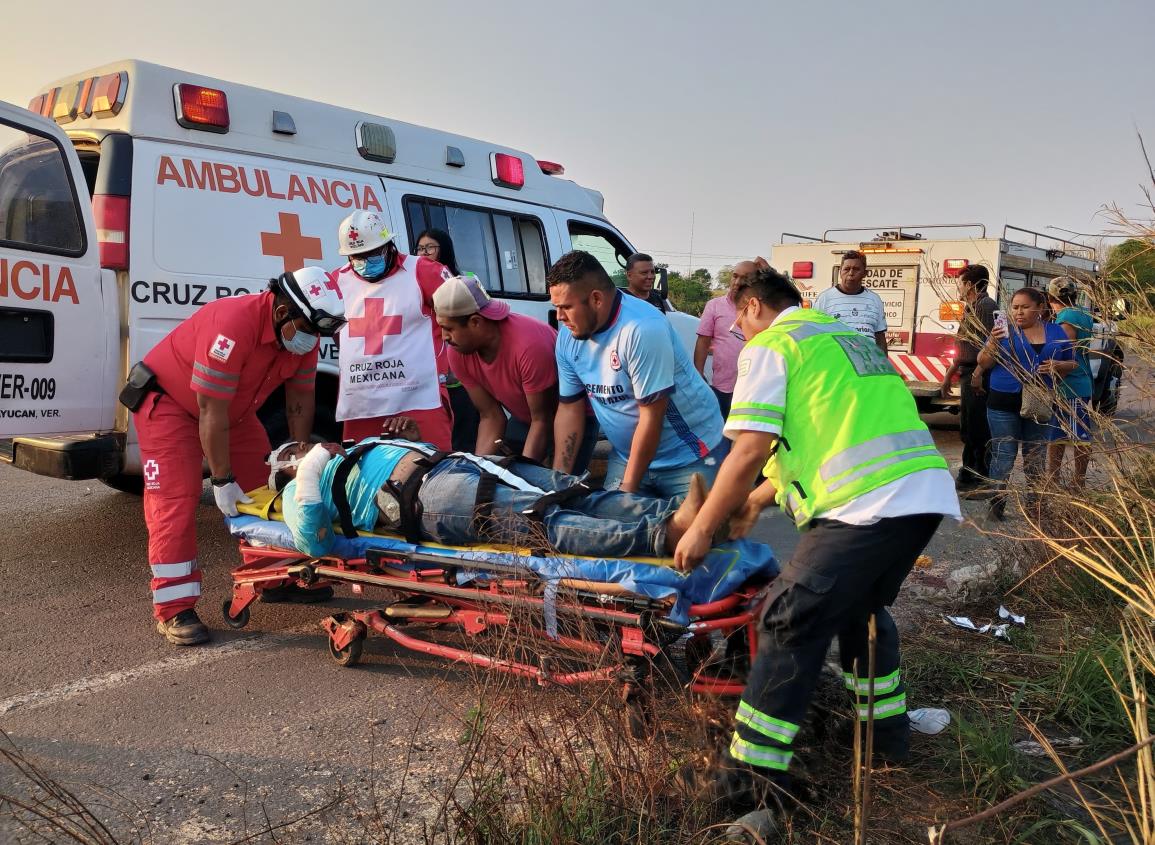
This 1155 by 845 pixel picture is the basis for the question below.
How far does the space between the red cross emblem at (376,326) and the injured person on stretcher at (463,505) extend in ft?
3.35

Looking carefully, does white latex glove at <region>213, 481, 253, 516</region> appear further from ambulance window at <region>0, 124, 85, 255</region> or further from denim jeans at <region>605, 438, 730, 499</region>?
denim jeans at <region>605, 438, 730, 499</region>

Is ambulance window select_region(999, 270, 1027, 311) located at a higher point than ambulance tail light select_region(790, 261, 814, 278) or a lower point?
lower

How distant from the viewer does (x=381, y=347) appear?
482 cm

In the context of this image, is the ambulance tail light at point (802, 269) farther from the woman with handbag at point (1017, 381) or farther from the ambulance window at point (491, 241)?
the woman with handbag at point (1017, 381)

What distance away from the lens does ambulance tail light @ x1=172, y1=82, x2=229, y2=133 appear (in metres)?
4.86

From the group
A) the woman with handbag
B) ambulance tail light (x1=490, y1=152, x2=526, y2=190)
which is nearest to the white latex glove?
ambulance tail light (x1=490, y1=152, x2=526, y2=190)

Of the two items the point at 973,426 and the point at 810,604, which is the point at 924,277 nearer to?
the point at 973,426

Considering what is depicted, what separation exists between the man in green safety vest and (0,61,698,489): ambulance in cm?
335

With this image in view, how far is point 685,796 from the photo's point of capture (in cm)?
230

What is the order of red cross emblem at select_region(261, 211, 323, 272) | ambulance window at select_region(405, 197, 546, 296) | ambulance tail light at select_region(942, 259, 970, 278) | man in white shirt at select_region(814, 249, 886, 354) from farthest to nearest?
1. ambulance tail light at select_region(942, 259, 970, 278)
2. man in white shirt at select_region(814, 249, 886, 354)
3. ambulance window at select_region(405, 197, 546, 296)
4. red cross emblem at select_region(261, 211, 323, 272)

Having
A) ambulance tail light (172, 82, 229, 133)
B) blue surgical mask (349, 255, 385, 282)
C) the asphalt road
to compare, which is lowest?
the asphalt road

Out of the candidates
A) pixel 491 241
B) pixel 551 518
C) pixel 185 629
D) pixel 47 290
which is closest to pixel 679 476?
pixel 551 518

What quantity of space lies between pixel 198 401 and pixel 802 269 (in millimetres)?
9160

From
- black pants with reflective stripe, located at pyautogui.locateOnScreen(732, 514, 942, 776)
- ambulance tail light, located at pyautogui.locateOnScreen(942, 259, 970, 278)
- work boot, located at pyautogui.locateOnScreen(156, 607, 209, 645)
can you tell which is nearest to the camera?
black pants with reflective stripe, located at pyautogui.locateOnScreen(732, 514, 942, 776)
